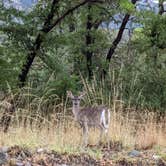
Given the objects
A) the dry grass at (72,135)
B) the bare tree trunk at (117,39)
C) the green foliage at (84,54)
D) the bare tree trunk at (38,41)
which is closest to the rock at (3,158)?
the dry grass at (72,135)

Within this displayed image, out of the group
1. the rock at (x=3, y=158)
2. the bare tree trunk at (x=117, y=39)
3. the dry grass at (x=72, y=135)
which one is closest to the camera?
the rock at (x=3, y=158)

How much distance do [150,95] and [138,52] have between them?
3368 millimetres

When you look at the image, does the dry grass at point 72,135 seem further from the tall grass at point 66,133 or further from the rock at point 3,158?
the rock at point 3,158

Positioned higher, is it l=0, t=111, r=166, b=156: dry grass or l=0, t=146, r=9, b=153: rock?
l=0, t=146, r=9, b=153: rock

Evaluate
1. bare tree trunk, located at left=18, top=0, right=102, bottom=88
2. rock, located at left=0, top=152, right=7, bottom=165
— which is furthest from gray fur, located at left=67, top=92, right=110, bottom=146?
bare tree trunk, located at left=18, top=0, right=102, bottom=88

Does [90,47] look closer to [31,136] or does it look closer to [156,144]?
[156,144]

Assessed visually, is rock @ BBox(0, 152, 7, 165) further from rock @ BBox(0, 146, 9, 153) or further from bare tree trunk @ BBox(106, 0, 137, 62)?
bare tree trunk @ BBox(106, 0, 137, 62)

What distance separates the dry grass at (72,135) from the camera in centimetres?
840

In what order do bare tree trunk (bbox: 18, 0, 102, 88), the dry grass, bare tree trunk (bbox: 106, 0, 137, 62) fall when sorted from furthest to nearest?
1. bare tree trunk (bbox: 106, 0, 137, 62)
2. bare tree trunk (bbox: 18, 0, 102, 88)
3. the dry grass

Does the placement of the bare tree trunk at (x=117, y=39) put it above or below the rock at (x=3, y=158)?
above

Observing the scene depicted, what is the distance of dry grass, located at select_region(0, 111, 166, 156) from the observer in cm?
840

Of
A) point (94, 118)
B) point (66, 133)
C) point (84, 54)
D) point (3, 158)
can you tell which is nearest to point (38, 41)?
point (84, 54)

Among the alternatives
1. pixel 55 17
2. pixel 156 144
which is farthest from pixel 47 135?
pixel 55 17

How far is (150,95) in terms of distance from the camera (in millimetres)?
20141
